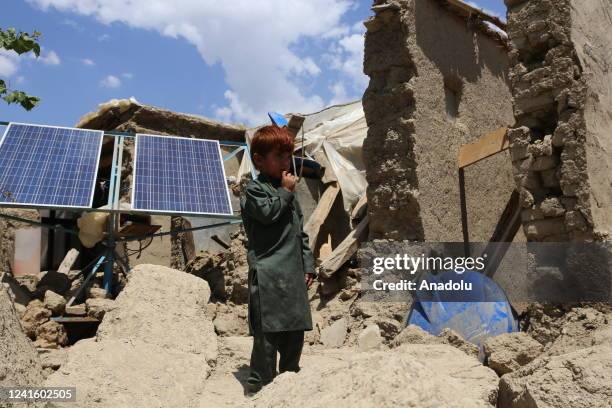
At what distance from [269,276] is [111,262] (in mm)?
2963

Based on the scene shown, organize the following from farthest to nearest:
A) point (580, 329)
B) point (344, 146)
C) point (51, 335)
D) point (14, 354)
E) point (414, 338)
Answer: point (344, 146), point (51, 335), point (414, 338), point (580, 329), point (14, 354)

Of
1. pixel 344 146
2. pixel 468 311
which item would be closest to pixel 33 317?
pixel 468 311

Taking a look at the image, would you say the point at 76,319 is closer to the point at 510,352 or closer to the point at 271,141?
the point at 271,141

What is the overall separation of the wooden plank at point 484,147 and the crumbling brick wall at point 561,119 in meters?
0.83

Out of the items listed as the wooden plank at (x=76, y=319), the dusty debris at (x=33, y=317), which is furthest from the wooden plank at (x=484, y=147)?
the dusty debris at (x=33, y=317)

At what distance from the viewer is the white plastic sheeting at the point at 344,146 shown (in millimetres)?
8828

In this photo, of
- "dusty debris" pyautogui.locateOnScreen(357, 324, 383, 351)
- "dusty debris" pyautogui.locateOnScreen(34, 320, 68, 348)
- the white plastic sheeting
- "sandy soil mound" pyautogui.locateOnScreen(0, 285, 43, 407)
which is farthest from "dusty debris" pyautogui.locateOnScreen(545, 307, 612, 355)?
the white plastic sheeting

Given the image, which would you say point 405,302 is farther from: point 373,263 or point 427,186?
point 427,186

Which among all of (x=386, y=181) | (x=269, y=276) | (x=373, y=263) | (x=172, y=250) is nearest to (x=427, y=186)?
(x=386, y=181)

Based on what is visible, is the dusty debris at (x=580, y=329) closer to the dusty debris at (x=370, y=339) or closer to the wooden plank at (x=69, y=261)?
the dusty debris at (x=370, y=339)

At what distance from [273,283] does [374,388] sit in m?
1.18

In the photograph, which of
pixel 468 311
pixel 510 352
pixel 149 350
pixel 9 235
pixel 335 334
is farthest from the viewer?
pixel 9 235

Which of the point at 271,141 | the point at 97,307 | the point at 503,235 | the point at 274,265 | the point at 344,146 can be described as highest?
the point at 344,146

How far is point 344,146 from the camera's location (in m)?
9.83
